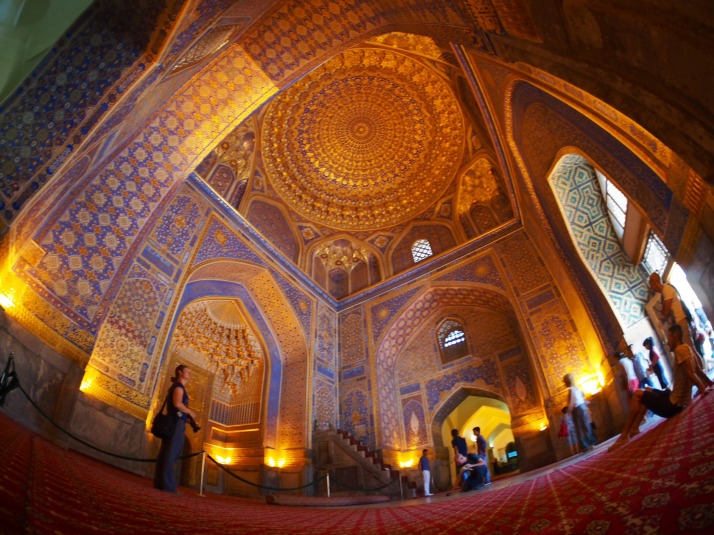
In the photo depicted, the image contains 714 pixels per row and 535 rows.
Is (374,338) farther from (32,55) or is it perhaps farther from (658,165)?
(32,55)

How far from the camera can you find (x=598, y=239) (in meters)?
7.94

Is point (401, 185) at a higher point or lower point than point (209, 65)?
higher

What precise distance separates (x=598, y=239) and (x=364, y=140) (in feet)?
23.1

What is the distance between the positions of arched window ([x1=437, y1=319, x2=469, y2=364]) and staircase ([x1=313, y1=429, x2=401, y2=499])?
11.1ft

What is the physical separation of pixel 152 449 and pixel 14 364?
4.32 metres

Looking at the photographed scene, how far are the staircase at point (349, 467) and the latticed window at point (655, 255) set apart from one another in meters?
6.45

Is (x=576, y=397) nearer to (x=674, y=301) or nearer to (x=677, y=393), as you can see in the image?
(x=674, y=301)

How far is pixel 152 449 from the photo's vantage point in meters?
7.91

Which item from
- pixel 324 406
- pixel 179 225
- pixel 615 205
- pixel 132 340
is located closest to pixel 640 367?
pixel 615 205

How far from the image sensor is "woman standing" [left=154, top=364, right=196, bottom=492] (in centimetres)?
390

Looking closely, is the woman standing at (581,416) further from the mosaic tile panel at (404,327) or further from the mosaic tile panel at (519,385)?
the mosaic tile panel at (404,327)

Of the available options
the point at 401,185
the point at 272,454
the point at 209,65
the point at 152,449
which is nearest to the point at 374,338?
the point at 272,454

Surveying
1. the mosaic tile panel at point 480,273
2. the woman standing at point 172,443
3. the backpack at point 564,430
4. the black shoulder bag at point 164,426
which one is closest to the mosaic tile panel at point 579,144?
the mosaic tile panel at point 480,273

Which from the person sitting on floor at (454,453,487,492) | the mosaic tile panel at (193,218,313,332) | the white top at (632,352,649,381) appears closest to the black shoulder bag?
the person sitting on floor at (454,453,487,492)
